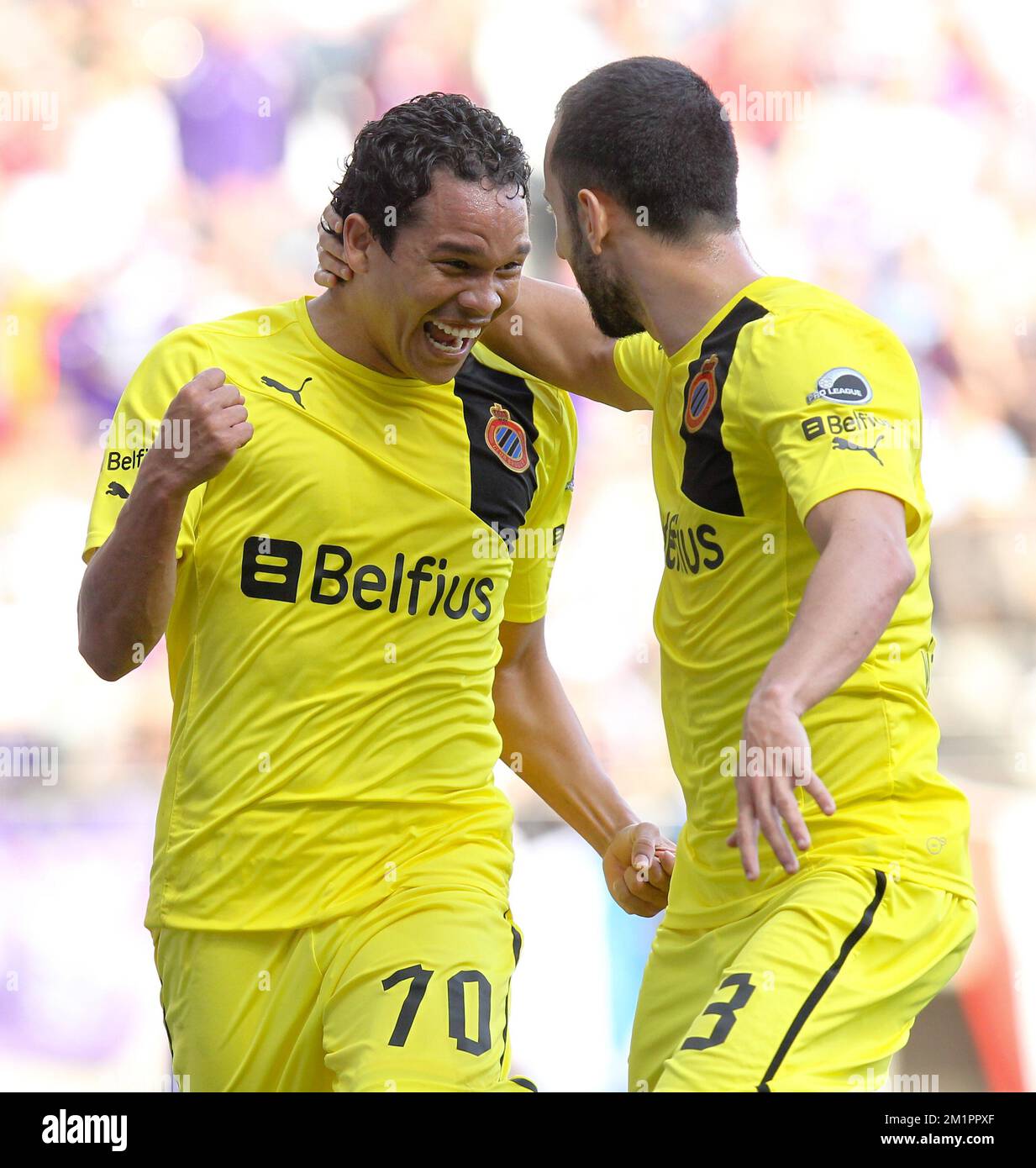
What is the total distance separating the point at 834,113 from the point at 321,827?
16.0 feet

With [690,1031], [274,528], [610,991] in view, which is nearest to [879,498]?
[690,1031]

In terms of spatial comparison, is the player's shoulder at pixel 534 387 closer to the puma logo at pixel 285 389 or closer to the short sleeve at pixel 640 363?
the short sleeve at pixel 640 363

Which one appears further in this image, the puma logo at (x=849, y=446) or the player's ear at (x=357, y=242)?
the player's ear at (x=357, y=242)

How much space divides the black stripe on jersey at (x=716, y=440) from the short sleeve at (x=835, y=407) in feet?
0.26

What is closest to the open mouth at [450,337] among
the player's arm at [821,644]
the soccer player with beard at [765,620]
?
the soccer player with beard at [765,620]

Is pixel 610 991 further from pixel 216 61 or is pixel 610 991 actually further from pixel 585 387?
pixel 216 61

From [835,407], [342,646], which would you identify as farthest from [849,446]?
[342,646]

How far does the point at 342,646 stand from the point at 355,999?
56 centimetres

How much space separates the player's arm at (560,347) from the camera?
2.92m

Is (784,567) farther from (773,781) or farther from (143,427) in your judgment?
(143,427)

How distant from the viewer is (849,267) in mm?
6305

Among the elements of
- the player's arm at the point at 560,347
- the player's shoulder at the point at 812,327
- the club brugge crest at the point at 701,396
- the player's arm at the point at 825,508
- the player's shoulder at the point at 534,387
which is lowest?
the player's arm at the point at 825,508

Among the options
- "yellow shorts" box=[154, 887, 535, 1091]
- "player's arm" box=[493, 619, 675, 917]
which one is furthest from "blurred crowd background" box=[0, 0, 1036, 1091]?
"yellow shorts" box=[154, 887, 535, 1091]

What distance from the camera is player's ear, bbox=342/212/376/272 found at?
8.61 feet
